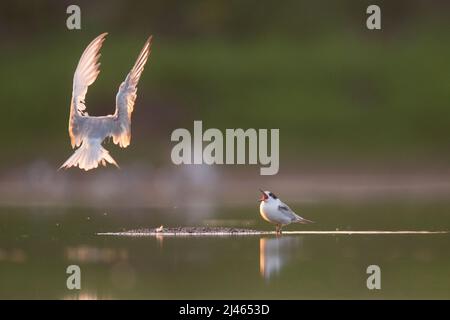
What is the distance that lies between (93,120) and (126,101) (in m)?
0.58

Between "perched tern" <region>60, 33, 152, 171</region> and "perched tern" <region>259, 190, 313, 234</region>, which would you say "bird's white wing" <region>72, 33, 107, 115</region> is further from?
"perched tern" <region>259, 190, 313, 234</region>

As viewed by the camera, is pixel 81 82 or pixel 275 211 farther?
pixel 81 82

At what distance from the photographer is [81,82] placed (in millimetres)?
16750

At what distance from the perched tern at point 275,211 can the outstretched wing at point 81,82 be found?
2.63 metres

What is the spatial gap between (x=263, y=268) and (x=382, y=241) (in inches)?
76.4

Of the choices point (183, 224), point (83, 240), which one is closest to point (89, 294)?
point (83, 240)

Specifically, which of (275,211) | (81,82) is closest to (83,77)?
Answer: (81,82)

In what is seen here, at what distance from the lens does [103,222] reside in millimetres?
16922

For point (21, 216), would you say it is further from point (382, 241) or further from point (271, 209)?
point (382, 241)

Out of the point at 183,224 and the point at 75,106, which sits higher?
the point at 75,106

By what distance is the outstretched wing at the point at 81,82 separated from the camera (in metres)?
16.8

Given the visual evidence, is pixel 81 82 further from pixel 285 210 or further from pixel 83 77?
pixel 285 210

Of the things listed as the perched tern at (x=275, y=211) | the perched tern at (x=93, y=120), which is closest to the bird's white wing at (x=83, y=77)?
the perched tern at (x=93, y=120)
